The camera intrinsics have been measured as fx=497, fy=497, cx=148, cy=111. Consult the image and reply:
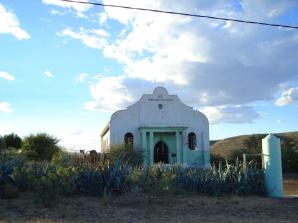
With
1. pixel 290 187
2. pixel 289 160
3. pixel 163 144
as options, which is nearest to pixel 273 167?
pixel 290 187

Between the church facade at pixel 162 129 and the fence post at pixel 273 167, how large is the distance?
20370 mm

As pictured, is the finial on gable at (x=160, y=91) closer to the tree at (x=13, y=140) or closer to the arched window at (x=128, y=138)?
the arched window at (x=128, y=138)

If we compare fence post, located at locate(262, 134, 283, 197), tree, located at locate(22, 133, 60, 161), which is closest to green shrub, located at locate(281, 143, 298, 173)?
tree, located at locate(22, 133, 60, 161)

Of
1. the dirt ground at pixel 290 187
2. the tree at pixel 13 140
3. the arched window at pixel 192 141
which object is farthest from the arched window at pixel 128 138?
the tree at pixel 13 140

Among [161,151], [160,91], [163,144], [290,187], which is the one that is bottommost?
[290,187]

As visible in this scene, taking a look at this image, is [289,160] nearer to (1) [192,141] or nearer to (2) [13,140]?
(1) [192,141]

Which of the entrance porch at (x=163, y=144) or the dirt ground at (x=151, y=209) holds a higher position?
the entrance porch at (x=163, y=144)

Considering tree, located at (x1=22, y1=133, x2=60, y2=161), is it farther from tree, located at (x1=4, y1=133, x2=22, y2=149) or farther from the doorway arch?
tree, located at (x1=4, y1=133, x2=22, y2=149)

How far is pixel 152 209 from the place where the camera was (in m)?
14.6

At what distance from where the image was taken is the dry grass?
1287 cm

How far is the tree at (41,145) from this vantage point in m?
38.1

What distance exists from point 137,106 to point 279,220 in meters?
27.8

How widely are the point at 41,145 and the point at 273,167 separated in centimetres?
2390

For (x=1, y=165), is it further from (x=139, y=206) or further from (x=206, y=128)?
(x=206, y=128)
